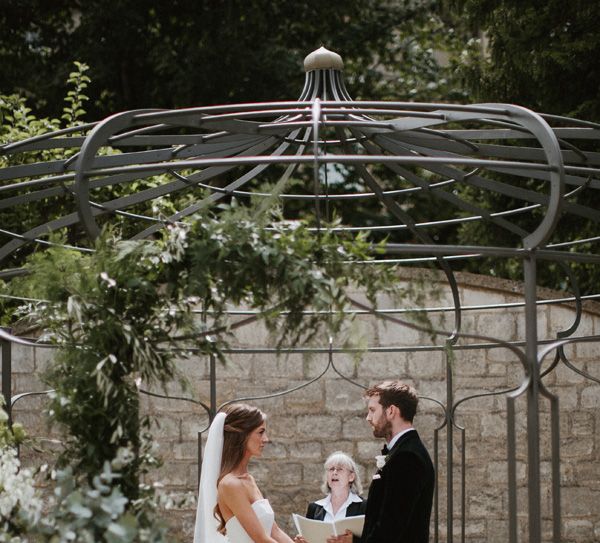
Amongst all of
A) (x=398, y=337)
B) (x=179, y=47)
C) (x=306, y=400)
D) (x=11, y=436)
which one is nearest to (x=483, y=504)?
(x=398, y=337)

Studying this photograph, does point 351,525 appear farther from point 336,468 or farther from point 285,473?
point 285,473

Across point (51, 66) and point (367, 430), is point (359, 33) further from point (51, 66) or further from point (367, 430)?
point (367, 430)

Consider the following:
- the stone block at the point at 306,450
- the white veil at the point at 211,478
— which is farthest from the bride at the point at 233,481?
the stone block at the point at 306,450

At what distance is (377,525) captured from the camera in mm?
4715

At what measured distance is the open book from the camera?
17.3ft

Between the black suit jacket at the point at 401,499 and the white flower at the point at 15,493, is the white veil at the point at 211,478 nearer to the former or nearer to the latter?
the black suit jacket at the point at 401,499

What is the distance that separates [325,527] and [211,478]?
65 cm

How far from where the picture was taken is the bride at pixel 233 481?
5.02 meters

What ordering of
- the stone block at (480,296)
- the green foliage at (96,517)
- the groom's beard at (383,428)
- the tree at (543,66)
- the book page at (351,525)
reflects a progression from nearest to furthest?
the green foliage at (96,517) → the groom's beard at (383,428) → the book page at (351,525) → the stone block at (480,296) → the tree at (543,66)

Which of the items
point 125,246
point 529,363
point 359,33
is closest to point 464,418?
point 529,363

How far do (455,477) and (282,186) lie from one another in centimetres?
431

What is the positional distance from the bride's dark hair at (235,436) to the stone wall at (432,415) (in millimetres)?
1944

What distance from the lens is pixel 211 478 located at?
509 centimetres

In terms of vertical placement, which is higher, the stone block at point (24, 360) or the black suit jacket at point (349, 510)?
the stone block at point (24, 360)
